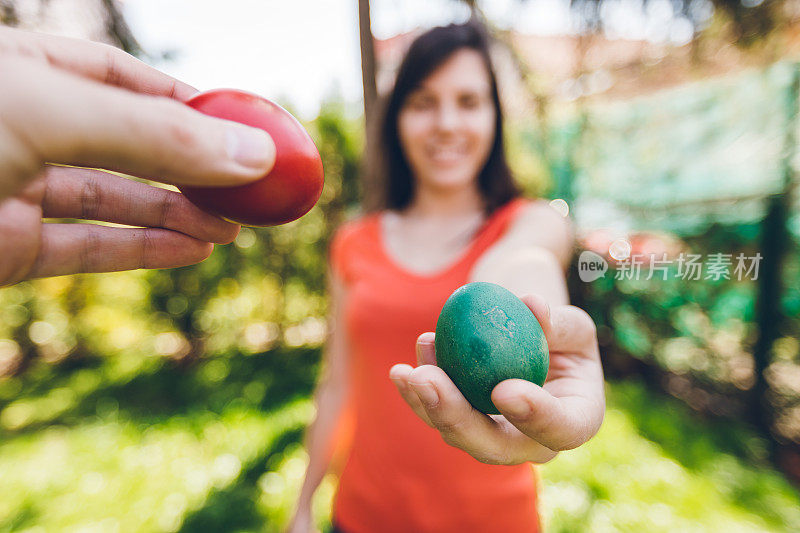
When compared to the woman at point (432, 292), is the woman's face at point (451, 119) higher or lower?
higher

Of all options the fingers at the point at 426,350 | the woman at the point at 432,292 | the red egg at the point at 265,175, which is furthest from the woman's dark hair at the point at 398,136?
the red egg at the point at 265,175

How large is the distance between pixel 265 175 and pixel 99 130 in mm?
327

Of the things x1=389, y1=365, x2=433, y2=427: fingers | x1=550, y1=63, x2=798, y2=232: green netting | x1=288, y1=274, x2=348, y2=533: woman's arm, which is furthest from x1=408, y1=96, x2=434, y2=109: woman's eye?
x1=550, y1=63, x2=798, y2=232: green netting

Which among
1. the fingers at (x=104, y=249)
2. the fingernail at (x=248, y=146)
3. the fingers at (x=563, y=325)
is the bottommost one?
the fingers at (x=563, y=325)

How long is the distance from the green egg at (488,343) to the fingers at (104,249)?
710mm

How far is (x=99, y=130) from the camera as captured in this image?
2.14 ft

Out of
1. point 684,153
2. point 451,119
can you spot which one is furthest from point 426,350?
point 684,153

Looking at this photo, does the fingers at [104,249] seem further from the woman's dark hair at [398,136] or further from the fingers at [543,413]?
the woman's dark hair at [398,136]

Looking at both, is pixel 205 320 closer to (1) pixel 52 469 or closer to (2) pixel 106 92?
(1) pixel 52 469

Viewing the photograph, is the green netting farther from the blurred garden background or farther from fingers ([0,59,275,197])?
fingers ([0,59,275,197])

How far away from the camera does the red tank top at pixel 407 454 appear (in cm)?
155

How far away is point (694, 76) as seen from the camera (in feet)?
12.8

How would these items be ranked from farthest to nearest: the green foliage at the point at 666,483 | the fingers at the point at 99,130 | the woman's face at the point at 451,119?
the green foliage at the point at 666,483 → the woman's face at the point at 451,119 → the fingers at the point at 99,130

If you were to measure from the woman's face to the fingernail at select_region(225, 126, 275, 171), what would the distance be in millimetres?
1082
